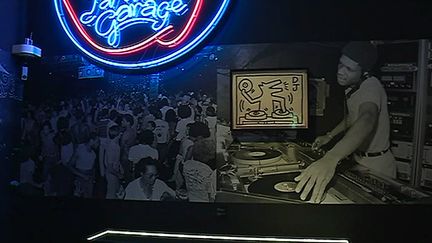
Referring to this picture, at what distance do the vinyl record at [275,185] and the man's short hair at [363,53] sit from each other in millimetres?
958

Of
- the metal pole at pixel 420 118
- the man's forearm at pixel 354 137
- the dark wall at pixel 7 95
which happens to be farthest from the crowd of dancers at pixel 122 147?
the metal pole at pixel 420 118

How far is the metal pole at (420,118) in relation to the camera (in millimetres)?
2898

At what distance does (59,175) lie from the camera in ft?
11.0

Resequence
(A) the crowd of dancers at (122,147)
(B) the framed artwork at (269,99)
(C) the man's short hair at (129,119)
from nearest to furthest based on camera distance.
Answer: (B) the framed artwork at (269,99)
(A) the crowd of dancers at (122,147)
(C) the man's short hair at (129,119)

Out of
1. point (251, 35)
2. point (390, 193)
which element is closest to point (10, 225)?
point (251, 35)

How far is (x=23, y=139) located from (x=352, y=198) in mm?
2730

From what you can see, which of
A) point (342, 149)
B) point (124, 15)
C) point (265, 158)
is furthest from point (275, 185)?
point (124, 15)

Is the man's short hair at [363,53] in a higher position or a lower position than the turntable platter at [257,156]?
higher

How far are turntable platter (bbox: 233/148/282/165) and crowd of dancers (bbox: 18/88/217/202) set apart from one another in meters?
0.21

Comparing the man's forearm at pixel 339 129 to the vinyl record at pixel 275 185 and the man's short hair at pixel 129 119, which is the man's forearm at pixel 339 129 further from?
the man's short hair at pixel 129 119

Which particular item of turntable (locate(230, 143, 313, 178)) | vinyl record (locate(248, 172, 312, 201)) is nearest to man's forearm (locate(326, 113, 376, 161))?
turntable (locate(230, 143, 313, 178))

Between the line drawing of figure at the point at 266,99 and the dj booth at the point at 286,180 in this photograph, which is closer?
the dj booth at the point at 286,180

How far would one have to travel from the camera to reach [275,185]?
118 inches

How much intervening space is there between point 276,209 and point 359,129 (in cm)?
86
